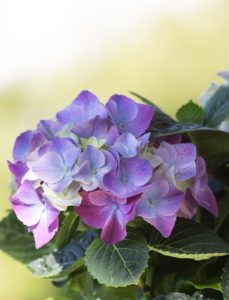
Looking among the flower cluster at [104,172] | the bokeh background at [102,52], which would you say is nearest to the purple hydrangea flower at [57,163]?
the flower cluster at [104,172]

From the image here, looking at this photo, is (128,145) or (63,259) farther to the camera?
(63,259)

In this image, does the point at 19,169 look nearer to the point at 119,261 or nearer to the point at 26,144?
the point at 26,144

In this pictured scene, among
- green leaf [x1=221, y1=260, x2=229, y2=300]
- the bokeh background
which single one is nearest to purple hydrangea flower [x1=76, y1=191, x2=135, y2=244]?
green leaf [x1=221, y1=260, x2=229, y2=300]

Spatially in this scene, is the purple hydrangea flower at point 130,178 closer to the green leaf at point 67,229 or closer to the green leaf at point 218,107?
the green leaf at point 67,229

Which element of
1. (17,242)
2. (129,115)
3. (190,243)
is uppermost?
(129,115)

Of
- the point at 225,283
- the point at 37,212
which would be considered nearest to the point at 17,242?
the point at 37,212

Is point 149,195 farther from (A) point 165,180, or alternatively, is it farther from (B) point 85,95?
(B) point 85,95
